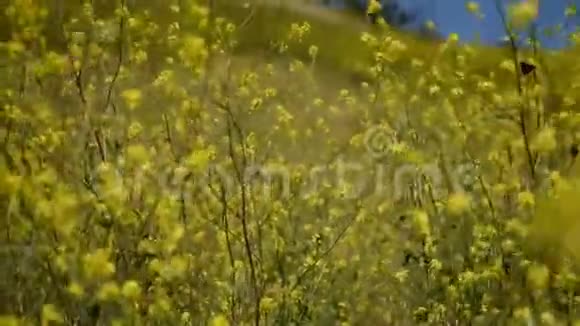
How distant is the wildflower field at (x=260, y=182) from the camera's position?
4.10 m

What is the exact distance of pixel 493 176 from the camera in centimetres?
555

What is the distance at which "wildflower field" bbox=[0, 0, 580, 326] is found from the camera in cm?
410

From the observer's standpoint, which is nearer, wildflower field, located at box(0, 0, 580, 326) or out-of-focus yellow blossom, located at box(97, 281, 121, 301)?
out-of-focus yellow blossom, located at box(97, 281, 121, 301)

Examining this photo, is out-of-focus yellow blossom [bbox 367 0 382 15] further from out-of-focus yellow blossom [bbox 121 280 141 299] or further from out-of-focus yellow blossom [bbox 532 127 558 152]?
out-of-focus yellow blossom [bbox 121 280 141 299]

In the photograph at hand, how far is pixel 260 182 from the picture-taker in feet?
20.2

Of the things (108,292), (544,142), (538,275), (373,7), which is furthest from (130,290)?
(373,7)

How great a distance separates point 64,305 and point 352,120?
14.9 ft

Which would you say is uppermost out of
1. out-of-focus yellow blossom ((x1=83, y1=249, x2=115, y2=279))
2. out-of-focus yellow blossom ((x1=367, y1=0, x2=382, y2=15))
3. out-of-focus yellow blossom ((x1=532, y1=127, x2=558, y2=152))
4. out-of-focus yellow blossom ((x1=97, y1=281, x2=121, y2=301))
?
out-of-focus yellow blossom ((x1=367, y1=0, x2=382, y2=15))

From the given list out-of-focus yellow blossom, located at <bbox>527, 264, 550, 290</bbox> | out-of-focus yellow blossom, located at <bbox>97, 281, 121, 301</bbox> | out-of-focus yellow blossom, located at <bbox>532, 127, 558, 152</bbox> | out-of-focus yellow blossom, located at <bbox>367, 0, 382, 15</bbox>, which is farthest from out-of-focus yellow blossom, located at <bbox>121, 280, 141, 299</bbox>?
out-of-focus yellow blossom, located at <bbox>367, 0, 382, 15</bbox>

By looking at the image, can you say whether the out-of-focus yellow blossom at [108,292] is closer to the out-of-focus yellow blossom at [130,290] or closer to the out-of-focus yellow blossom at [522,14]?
the out-of-focus yellow blossom at [130,290]

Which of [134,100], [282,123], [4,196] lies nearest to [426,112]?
[282,123]

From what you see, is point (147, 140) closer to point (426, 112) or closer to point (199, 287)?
point (199, 287)

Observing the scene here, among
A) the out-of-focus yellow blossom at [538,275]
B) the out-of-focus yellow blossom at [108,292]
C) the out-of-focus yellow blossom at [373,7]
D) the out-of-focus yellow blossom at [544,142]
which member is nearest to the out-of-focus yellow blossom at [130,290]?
the out-of-focus yellow blossom at [108,292]

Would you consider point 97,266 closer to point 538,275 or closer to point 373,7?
point 538,275
